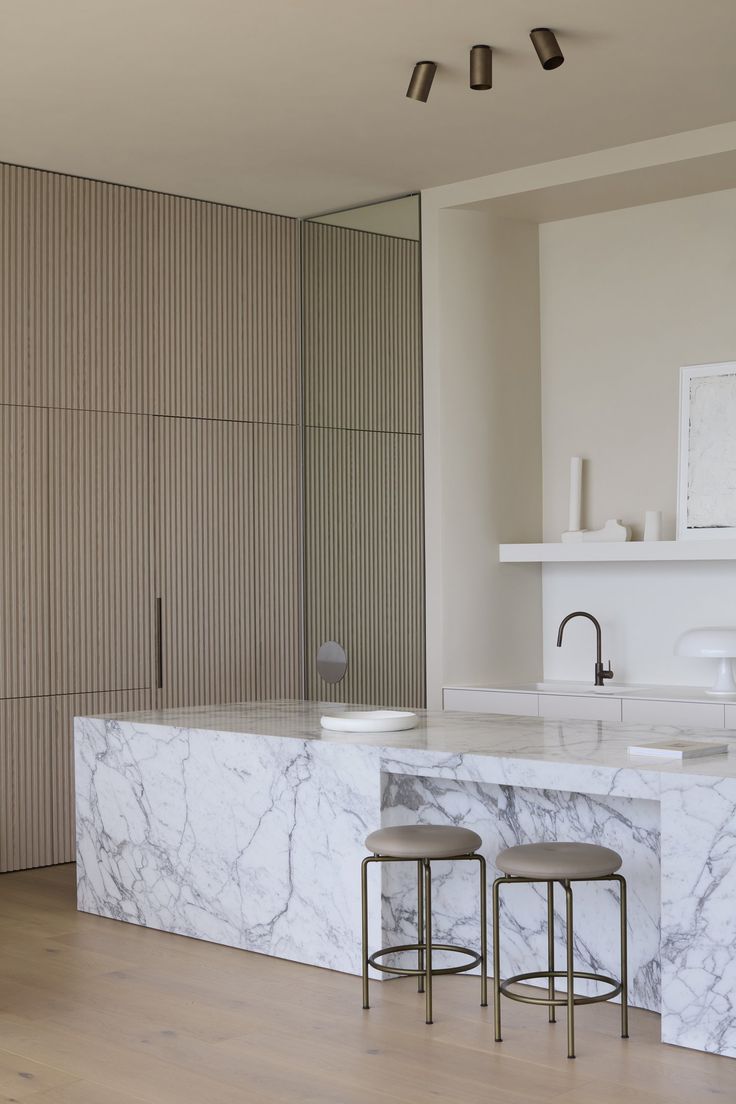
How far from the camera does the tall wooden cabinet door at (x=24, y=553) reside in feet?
18.2

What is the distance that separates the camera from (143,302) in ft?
19.8

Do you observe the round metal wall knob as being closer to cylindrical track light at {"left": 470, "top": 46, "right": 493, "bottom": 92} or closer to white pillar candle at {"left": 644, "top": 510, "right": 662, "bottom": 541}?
white pillar candle at {"left": 644, "top": 510, "right": 662, "bottom": 541}

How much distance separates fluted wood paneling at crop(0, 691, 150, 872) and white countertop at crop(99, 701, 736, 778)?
2.70ft

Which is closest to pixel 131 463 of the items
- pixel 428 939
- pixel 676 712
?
pixel 676 712

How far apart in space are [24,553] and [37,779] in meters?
0.92

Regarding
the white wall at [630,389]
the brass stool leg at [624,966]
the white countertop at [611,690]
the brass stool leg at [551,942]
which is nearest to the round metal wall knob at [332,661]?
the white countertop at [611,690]

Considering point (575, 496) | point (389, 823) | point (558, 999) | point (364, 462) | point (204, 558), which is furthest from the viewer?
point (364, 462)

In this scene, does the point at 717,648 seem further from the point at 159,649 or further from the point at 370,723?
the point at 159,649

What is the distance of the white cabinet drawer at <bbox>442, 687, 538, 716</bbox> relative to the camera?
18.9 ft

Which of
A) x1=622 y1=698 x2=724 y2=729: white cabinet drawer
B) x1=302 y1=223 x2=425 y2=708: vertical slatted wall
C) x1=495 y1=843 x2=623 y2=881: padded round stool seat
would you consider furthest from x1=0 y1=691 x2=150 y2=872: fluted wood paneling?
x1=495 y1=843 x2=623 y2=881: padded round stool seat

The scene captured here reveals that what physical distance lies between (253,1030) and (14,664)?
7.93 ft

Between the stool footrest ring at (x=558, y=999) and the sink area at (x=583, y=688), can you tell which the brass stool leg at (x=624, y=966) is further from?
the sink area at (x=583, y=688)

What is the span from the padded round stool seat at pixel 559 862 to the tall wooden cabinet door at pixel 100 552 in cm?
276

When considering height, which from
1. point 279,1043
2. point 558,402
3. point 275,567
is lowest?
point 279,1043
